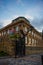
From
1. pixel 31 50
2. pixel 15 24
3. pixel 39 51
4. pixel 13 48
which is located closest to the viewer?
pixel 13 48

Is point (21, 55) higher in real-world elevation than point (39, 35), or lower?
lower

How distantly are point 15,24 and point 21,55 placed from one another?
1893 centimetres

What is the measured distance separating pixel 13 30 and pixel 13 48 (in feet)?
61.2

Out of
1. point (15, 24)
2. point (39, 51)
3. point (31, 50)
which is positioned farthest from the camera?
point (15, 24)

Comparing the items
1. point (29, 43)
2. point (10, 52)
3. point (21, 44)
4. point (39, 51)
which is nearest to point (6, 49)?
point (10, 52)

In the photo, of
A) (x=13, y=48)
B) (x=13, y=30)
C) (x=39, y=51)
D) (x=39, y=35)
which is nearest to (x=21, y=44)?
(x=13, y=48)

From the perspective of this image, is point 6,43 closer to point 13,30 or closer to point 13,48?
point 13,48

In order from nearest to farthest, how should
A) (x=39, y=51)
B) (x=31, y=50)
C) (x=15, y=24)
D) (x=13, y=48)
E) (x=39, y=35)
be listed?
(x=13, y=48) < (x=31, y=50) < (x=39, y=51) < (x=15, y=24) < (x=39, y=35)

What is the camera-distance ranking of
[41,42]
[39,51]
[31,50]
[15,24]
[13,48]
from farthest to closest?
[15,24] < [41,42] < [39,51] < [31,50] < [13,48]

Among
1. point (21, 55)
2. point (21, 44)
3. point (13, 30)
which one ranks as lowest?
point (21, 55)

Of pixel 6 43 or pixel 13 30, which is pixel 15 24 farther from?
pixel 6 43

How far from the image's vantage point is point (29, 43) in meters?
40.6

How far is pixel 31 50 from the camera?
24.6 metres

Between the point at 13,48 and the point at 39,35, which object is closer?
the point at 13,48
